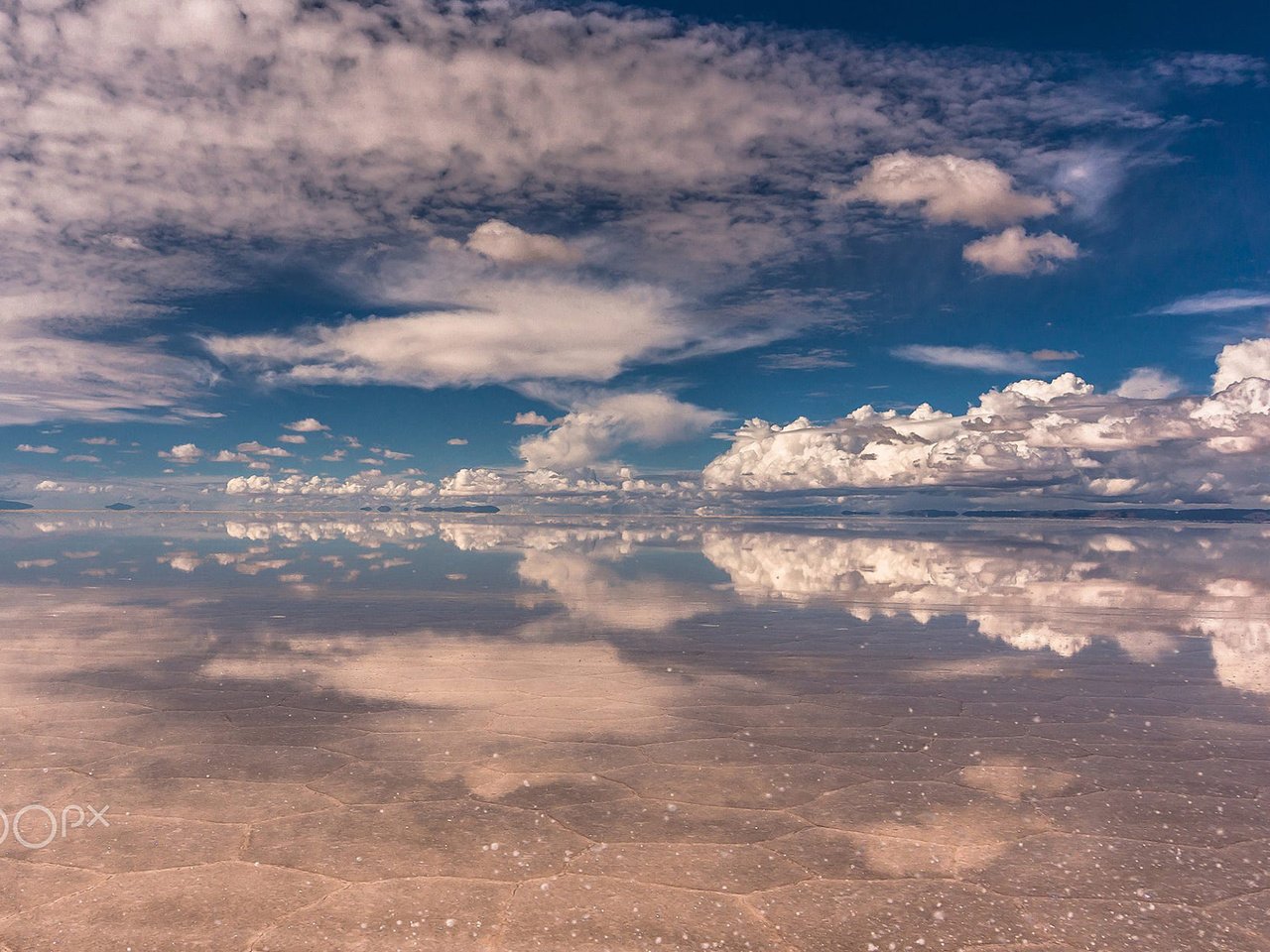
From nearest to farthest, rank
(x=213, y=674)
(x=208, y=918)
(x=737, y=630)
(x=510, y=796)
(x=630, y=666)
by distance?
(x=208, y=918), (x=510, y=796), (x=213, y=674), (x=630, y=666), (x=737, y=630)

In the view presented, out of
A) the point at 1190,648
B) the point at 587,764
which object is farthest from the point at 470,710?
the point at 1190,648

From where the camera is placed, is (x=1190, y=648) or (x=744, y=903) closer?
(x=744, y=903)

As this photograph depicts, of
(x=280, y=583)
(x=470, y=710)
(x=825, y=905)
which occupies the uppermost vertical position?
(x=280, y=583)

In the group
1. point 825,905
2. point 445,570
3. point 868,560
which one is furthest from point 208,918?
point 868,560

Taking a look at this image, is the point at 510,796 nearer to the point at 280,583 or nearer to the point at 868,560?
the point at 280,583

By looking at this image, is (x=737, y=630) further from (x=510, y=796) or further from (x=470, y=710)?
(x=510, y=796)

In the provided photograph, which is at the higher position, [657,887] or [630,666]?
[630,666]

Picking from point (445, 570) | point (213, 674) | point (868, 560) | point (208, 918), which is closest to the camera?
point (208, 918)
